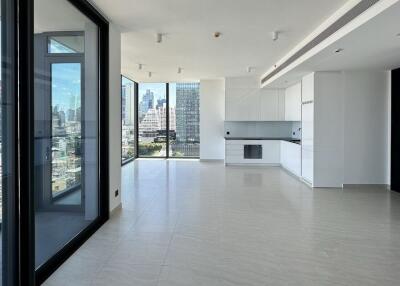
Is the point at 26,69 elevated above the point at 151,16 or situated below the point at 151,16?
below

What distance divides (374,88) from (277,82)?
2547 millimetres

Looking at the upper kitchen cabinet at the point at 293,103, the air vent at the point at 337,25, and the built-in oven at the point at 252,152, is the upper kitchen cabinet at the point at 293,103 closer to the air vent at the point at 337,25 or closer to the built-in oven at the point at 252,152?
the built-in oven at the point at 252,152

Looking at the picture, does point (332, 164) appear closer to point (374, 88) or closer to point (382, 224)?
point (374, 88)

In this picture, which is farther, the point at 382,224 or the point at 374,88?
the point at 374,88

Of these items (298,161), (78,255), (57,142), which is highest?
(57,142)

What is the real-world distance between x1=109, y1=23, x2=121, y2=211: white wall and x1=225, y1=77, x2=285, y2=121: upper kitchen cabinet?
588 cm

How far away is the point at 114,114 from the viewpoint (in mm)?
4793

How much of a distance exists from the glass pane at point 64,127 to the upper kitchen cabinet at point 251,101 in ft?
21.6

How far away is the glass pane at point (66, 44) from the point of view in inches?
121

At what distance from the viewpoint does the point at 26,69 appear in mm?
2512

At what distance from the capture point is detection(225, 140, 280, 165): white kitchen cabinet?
403 inches

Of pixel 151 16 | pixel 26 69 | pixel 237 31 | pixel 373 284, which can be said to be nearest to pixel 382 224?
pixel 373 284

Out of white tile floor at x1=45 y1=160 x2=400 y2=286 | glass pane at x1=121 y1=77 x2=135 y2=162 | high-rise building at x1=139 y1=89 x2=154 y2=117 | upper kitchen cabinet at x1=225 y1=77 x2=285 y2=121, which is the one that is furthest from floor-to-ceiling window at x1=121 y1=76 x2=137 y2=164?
white tile floor at x1=45 y1=160 x2=400 y2=286

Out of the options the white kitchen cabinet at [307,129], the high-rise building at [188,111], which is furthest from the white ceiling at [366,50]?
the high-rise building at [188,111]
